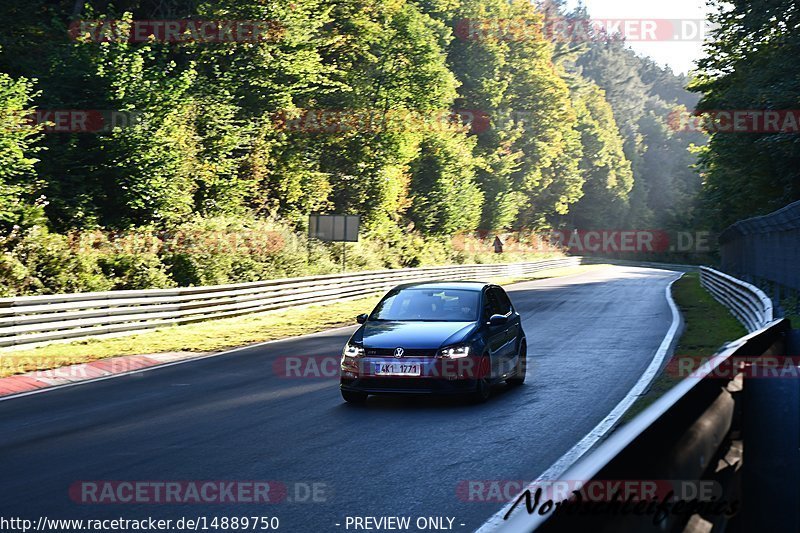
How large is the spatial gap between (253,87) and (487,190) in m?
35.4

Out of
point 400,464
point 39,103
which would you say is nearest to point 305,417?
point 400,464

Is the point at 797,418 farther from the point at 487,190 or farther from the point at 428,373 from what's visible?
the point at 487,190

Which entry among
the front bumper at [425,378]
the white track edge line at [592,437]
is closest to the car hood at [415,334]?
the front bumper at [425,378]

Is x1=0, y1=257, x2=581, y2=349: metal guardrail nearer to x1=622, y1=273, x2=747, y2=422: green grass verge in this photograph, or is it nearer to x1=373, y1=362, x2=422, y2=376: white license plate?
x1=373, y1=362, x2=422, y2=376: white license plate

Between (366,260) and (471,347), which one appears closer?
(471,347)

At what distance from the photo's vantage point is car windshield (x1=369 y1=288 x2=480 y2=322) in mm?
12695

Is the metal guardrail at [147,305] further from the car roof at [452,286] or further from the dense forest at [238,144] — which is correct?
the car roof at [452,286]

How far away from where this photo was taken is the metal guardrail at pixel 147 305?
690 inches

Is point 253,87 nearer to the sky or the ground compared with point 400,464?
nearer to the sky

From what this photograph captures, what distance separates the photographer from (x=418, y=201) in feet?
191

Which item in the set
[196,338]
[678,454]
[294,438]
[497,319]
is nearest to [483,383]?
[497,319]

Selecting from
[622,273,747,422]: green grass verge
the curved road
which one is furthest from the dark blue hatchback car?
[622,273,747,422]: green grass verge

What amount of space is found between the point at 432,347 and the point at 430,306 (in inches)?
61.3

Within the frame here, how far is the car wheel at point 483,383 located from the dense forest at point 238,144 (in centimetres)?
1287
